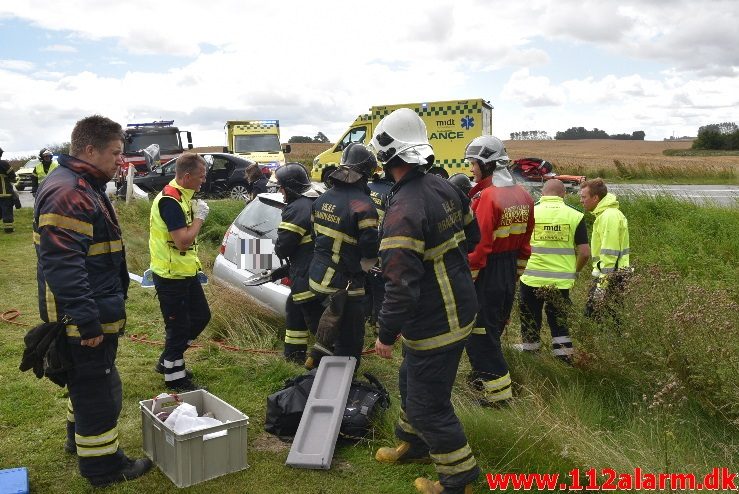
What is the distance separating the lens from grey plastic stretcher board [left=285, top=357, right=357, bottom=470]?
3.80 m

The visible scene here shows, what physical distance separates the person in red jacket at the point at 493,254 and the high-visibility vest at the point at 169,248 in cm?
219

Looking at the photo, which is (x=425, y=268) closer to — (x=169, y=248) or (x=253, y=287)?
(x=169, y=248)

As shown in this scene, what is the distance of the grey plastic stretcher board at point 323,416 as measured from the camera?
380 centimetres

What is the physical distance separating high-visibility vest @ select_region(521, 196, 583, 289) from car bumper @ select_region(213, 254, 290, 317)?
7.51ft

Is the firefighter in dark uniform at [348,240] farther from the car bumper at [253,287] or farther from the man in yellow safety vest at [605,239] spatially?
the man in yellow safety vest at [605,239]

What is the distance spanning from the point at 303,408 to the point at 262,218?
9.10 feet

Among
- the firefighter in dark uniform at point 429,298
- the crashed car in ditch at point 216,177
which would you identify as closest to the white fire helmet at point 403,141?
the firefighter in dark uniform at point 429,298

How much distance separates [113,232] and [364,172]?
2.01 m

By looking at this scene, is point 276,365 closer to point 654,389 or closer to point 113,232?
point 113,232

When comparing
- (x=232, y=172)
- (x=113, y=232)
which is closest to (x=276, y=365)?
(x=113, y=232)

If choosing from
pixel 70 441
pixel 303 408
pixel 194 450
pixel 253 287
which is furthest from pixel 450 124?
pixel 194 450

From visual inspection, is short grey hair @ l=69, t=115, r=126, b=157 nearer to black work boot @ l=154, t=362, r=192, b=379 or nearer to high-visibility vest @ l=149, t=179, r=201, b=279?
high-visibility vest @ l=149, t=179, r=201, b=279

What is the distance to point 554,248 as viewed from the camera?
5.66 m

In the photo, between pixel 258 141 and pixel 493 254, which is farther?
pixel 258 141
